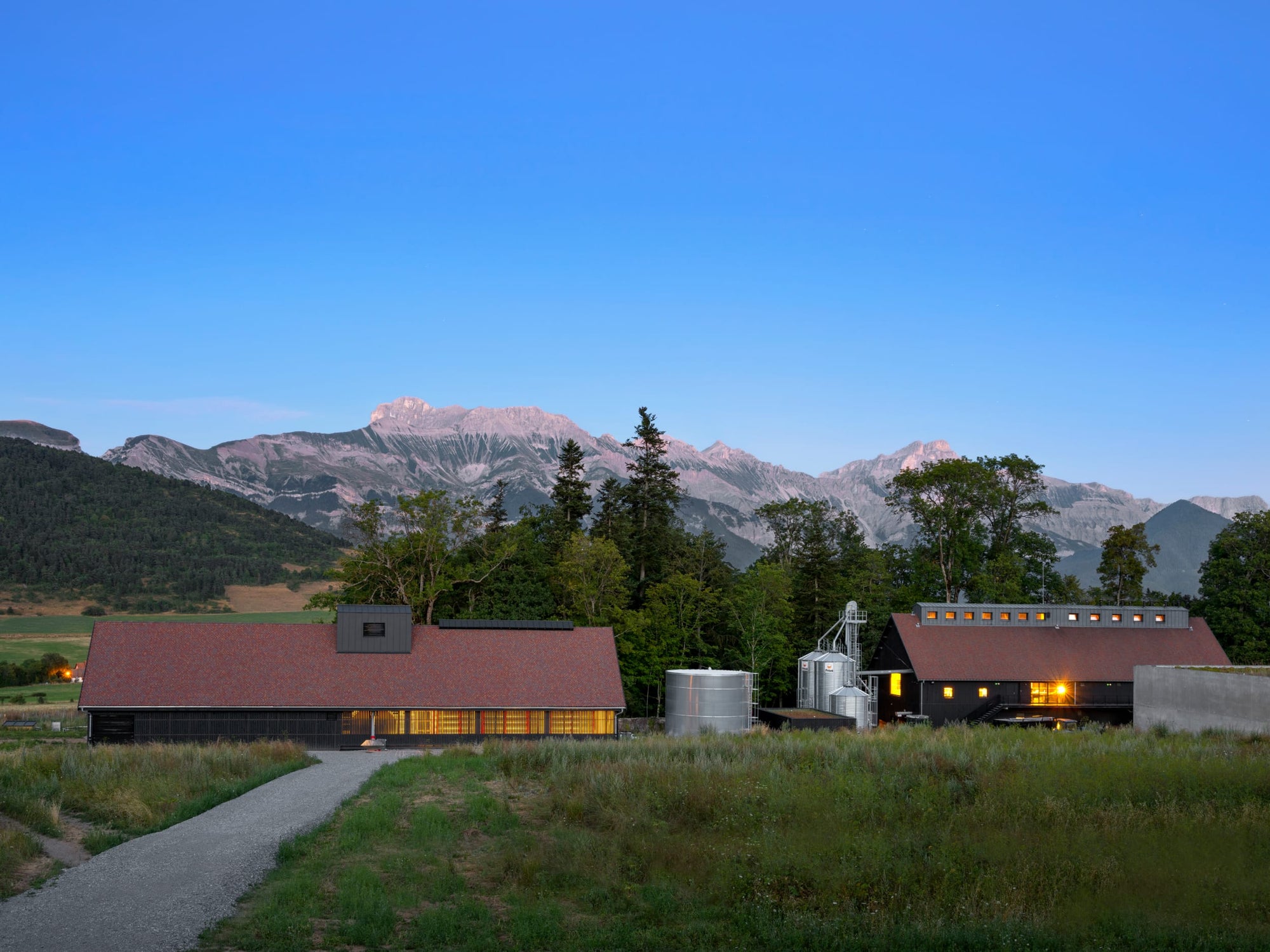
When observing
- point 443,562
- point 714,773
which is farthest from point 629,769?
point 443,562

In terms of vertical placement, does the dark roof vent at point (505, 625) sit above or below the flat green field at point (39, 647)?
above

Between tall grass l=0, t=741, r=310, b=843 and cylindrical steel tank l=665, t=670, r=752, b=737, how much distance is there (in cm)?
2093

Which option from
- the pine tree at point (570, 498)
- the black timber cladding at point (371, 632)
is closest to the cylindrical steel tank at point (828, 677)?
the pine tree at point (570, 498)

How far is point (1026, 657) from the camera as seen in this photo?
62.1 meters

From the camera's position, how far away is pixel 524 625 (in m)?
54.5

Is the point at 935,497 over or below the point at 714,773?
over

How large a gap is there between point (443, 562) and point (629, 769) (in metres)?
43.6

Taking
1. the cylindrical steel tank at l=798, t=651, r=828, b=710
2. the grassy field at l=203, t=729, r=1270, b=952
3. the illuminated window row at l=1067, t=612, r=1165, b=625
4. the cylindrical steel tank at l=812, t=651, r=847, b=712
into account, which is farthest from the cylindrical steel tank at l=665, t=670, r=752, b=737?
the illuminated window row at l=1067, t=612, r=1165, b=625

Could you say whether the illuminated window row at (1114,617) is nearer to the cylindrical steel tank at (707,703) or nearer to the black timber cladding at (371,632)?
the cylindrical steel tank at (707,703)

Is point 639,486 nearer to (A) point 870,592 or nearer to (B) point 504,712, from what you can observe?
(A) point 870,592

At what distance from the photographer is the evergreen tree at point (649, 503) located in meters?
76.4

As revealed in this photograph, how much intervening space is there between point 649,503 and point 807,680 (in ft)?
66.8

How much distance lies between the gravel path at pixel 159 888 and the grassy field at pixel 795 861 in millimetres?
495

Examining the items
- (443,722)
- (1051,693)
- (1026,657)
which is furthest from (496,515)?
(1051,693)
